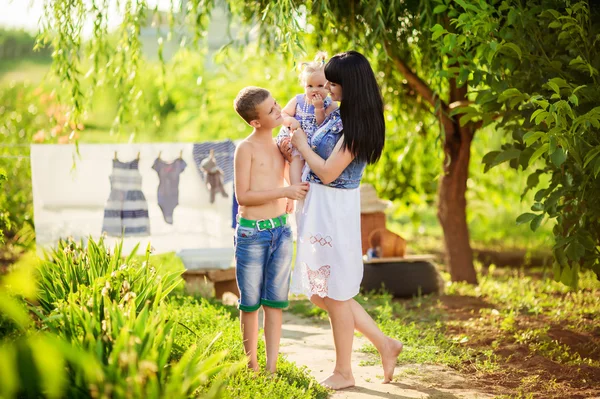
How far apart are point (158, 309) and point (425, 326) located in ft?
8.64

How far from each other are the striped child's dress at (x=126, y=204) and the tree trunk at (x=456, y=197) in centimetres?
261

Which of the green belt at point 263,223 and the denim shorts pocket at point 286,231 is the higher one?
the green belt at point 263,223

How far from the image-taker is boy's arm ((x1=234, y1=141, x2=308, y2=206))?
335 centimetres

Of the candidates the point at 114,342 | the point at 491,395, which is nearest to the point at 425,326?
the point at 491,395

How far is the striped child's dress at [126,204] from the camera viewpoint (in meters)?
5.74

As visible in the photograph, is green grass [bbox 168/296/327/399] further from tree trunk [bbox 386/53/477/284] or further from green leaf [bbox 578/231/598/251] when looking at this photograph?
tree trunk [bbox 386/53/477/284]

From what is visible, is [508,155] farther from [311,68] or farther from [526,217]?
[311,68]

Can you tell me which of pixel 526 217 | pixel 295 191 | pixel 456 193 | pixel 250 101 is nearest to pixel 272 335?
pixel 295 191

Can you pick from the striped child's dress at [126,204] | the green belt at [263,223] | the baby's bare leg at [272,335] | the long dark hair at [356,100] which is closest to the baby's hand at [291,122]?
the long dark hair at [356,100]

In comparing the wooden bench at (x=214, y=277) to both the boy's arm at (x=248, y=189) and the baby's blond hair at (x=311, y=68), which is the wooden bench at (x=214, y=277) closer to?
the boy's arm at (x=248, y=189)

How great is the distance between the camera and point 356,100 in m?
3.32

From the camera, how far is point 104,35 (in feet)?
16.1

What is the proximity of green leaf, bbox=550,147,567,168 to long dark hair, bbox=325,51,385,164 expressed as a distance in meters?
0.91

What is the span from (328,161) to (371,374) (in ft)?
3.96
